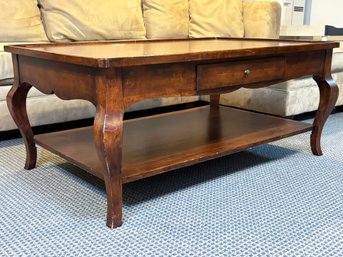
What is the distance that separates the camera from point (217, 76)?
1.28m

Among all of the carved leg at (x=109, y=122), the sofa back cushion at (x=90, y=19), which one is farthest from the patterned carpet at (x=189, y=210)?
the sofa back cushion at (x=90, y=19)

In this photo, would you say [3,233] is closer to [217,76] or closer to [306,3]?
[217,76]

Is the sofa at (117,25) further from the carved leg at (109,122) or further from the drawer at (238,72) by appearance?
the carved leg at (109,122)

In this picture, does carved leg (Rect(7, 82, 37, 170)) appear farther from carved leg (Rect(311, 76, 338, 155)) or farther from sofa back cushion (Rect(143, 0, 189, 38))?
sofa back cushion (Rect(143, 0, 189, 38))

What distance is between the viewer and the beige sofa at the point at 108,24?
1.99m

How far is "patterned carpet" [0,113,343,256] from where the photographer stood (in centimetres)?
104

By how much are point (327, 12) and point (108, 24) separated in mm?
3164

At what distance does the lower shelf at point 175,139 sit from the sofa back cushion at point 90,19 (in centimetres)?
86

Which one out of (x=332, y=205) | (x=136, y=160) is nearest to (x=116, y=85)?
(x=136, y=160)

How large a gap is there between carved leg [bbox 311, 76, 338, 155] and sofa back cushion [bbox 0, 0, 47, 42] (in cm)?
155

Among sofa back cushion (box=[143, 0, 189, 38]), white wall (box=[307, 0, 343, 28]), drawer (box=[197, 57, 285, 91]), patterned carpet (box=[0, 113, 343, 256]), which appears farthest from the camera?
white wall (box=[307, 0, 343, 28])

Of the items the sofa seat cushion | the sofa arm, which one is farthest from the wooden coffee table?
the sofa arm

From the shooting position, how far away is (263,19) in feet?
9.09

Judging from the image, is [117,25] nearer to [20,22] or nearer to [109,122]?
[20,22]
